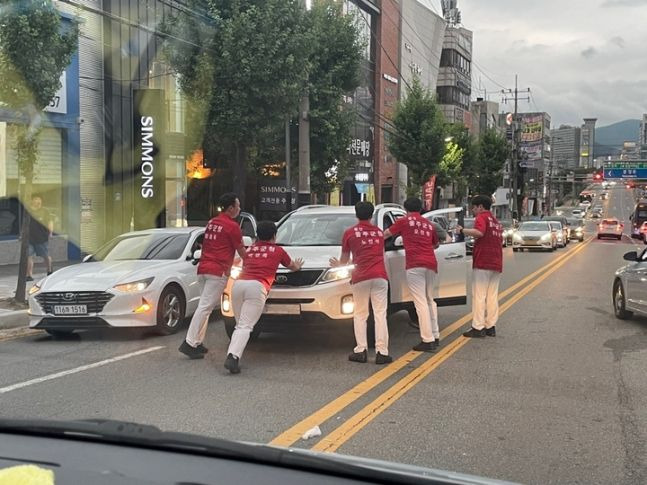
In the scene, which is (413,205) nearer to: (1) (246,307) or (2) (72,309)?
(1) (246,307)

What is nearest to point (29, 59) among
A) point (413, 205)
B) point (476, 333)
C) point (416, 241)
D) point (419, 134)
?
point (413, 205)

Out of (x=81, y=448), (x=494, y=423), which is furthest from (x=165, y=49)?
(x=81, y=448)

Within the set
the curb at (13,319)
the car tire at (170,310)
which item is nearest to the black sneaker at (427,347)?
the car tire at (170,310)

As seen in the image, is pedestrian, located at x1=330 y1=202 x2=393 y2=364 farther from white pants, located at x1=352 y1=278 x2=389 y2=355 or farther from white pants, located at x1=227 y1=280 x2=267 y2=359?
white pants, located at x1=227 y1=280 x2=267 y2=359

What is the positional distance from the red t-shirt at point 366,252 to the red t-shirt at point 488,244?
2.05 meters

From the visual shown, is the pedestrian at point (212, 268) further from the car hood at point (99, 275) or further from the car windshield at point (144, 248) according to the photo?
the car windshield at point (144, 248)

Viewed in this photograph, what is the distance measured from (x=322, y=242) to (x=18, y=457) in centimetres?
684

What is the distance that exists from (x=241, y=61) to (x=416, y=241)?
9826 millimetres

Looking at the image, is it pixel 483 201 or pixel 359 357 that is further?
pixel 483 201

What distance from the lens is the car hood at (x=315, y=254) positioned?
25.9 ft

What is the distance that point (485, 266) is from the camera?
902 centimetres

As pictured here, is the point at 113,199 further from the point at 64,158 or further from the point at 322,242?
the point at 322,242

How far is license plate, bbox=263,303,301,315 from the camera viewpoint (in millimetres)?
7663

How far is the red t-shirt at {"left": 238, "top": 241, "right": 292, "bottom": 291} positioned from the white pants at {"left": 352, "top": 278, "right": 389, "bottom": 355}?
0.91 metres
